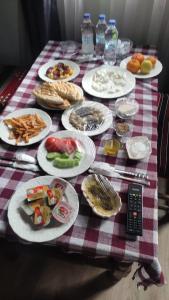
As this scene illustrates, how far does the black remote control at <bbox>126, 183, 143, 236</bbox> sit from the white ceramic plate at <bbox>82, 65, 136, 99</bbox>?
52 centimetres

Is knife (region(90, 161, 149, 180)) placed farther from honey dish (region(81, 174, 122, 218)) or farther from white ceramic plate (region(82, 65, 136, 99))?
white ceramic plate (region(82, 65, 136, 99))

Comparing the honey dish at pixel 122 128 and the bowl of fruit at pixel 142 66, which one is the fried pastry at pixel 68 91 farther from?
the bowl of fruit at pixel 142 66

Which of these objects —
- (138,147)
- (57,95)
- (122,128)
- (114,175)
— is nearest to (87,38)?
(57,95)

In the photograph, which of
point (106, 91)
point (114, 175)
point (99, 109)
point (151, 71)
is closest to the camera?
point (114, 175)

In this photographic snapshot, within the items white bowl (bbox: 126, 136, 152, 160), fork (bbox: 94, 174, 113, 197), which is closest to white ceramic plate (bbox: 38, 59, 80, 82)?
white bowl (bbox: 126, 136, 152, 160)

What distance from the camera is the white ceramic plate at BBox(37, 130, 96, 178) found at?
3.14 ft

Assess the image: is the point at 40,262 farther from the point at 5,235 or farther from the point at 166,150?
the point at 166,150

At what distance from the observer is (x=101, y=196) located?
885 mm

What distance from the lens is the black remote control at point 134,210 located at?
80cm

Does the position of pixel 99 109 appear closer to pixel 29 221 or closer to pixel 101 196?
pixel 101 196

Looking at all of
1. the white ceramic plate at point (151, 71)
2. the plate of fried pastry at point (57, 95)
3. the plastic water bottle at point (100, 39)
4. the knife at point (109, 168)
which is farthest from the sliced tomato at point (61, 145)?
the plastic water bottle at point (100, 39)

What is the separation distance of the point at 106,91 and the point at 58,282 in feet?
3.32

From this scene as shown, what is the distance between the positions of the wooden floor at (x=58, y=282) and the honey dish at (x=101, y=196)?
0.61 metres

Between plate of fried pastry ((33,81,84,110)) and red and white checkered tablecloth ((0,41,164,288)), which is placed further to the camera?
plate of fried pastry ((33,81,84,110))
